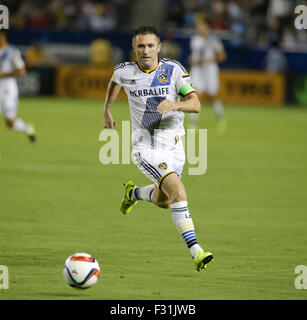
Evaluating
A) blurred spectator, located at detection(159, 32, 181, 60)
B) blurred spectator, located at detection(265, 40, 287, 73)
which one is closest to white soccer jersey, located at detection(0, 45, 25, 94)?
blurred spectator, located at detection(159, 32, 181, 60)

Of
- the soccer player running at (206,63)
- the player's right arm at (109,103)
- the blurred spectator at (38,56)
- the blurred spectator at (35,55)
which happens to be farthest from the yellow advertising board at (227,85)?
the player's right arm at (109,103)

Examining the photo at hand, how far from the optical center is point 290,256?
7531mm

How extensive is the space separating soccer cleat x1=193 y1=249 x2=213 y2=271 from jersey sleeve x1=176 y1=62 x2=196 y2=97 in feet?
4.92

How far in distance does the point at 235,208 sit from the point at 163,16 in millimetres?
23193

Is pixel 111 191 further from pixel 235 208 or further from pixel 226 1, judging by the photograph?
pixel 226 1

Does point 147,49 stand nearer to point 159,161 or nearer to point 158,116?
point 158,116

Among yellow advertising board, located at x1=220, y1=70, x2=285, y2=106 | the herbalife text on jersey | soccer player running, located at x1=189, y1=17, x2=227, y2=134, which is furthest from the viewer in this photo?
yellow advertising board, located at x1=220, y1=70, x2=285, y2=106

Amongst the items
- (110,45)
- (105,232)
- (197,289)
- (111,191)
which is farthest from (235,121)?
(197,289)

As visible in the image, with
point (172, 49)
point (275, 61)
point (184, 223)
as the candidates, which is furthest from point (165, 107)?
point (172, 49)

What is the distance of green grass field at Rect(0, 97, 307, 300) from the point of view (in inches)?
250

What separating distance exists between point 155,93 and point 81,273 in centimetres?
205

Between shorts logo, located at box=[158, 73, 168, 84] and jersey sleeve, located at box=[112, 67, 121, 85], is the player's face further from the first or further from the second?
jersey sleeve, located at box=[112, 67, 121, 85]

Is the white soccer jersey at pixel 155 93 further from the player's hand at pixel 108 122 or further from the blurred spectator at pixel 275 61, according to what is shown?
the blurred spectator at pixel 275 61

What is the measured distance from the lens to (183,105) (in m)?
6.66
